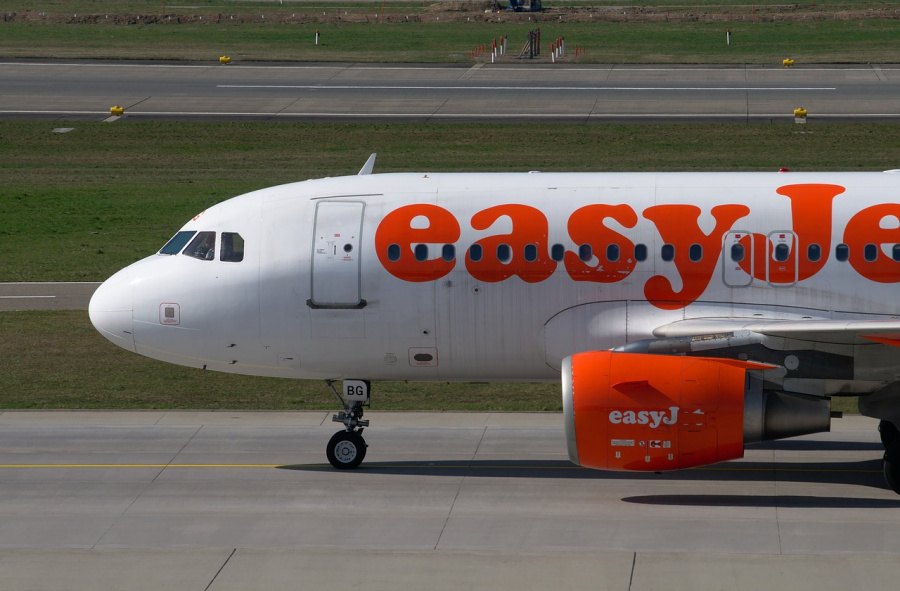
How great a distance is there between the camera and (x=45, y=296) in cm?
2998

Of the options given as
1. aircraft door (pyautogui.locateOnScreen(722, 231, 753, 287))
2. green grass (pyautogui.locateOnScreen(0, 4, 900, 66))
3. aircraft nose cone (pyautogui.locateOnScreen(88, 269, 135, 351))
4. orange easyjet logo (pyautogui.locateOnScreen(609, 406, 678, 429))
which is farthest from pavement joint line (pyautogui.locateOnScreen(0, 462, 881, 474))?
green grass (pyautogui.locateOnScreen(0, 4, 900, 66))

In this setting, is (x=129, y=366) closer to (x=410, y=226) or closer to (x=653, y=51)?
(x=410, y=226)

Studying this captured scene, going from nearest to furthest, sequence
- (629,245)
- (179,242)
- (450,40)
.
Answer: (629,245) → (179,242) → (450,40)

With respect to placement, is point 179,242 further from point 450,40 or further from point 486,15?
point 486,15

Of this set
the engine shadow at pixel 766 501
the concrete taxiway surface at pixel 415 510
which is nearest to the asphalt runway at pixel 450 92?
the concrete taxiway surface at pixel 415 510

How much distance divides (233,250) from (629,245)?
18.4ft

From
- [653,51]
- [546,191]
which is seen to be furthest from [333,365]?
[653,51]

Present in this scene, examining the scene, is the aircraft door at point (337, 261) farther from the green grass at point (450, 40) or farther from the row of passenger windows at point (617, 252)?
the green grass at point (450, 40)

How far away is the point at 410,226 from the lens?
17.4 metres

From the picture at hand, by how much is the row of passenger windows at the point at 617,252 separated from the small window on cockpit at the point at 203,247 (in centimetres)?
262

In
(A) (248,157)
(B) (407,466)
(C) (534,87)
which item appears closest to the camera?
(B) (407,466)

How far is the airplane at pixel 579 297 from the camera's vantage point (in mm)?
15914

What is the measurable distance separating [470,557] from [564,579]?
1.26 metres

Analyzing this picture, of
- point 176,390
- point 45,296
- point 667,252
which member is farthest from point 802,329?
point 45,296
